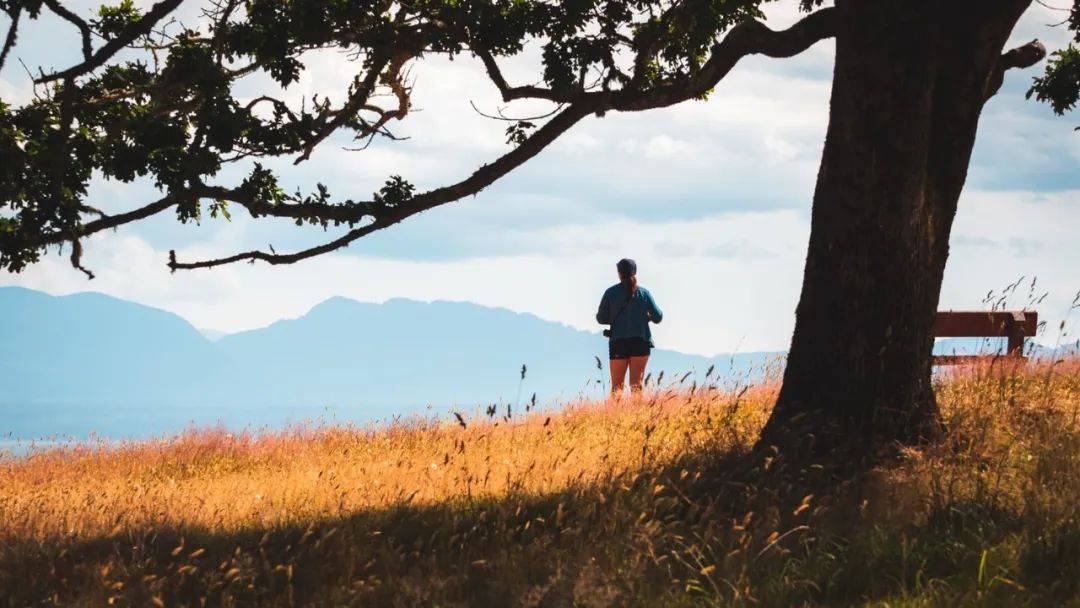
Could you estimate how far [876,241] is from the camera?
26.9 ft

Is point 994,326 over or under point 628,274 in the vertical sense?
under

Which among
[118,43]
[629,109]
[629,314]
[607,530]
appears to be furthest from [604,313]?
[607,530]

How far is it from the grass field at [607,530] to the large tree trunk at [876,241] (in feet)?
1.69

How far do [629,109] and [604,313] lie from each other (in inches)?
209

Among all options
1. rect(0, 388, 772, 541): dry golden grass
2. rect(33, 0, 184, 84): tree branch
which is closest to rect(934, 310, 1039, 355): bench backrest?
rect(0, 388, 772, 541): dry golden grass

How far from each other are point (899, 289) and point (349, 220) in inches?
196

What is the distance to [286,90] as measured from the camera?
33.7 feet

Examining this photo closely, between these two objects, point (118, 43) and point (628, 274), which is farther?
point (628, 274)

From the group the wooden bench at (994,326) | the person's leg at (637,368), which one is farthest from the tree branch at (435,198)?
the wooden bench at (994,326)

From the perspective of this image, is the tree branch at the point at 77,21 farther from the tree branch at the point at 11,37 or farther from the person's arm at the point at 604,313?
the person's arm at the point at 604,313

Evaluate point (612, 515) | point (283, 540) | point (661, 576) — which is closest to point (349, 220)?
point (283, 540)

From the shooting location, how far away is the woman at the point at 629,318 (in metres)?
14.5

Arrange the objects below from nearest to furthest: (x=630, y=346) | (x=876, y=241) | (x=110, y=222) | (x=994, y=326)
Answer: (x=876, y=241) → (x=110, y=222) → (x=994, y=326) → (x=630, y=346)

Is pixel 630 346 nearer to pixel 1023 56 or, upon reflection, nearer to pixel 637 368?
pixel 637 368
